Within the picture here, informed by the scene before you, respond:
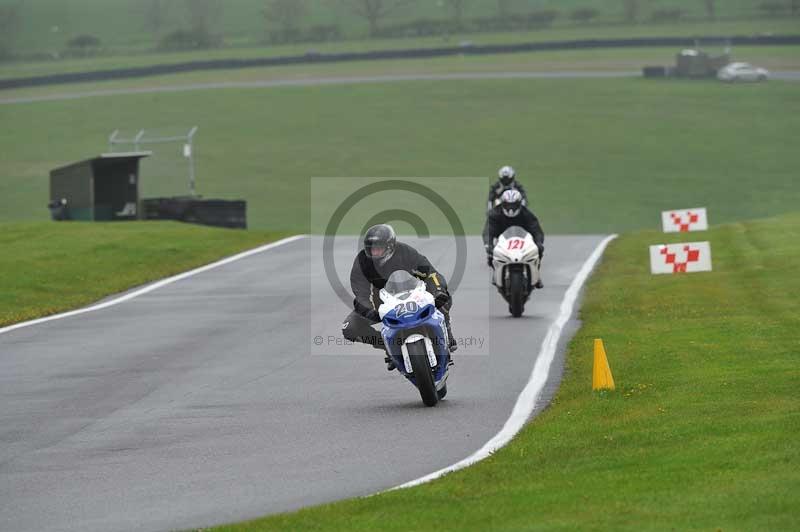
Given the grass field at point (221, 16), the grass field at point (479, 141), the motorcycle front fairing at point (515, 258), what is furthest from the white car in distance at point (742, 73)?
the motorcycle front fairing at point (515, 258)

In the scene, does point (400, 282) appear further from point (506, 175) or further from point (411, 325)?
point (506, 175)

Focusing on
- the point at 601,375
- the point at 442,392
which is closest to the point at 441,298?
the point at 442,392

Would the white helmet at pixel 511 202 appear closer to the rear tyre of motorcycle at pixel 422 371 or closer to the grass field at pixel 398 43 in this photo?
the rear tyre of motorcycle at pixel 422 371

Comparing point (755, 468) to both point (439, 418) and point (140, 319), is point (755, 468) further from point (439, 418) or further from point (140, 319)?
point (140, 319)

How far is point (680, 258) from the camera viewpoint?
25.0 metres

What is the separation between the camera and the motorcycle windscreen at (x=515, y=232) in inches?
798

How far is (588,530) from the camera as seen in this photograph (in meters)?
7.53

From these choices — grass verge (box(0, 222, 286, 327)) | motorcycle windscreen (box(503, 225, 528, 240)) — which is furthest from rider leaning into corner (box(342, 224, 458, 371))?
grass verge (box(0, 222, 286, 327))

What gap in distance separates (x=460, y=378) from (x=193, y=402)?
112 inches

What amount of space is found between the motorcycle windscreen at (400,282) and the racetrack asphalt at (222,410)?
3.52 feet

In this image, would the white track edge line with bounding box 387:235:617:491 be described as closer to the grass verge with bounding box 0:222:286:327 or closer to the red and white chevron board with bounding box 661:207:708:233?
the grass verge with bounding box 0:222:286:327

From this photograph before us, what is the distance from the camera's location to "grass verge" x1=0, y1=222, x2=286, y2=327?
81.6 feet

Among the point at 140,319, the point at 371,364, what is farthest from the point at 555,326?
the point at 140,319

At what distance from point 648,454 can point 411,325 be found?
326cm
